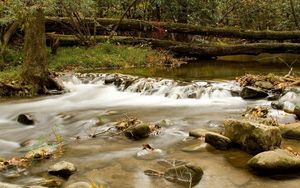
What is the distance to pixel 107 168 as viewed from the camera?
6496 mm

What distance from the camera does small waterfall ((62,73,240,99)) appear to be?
482 inches

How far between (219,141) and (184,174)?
5.11ft

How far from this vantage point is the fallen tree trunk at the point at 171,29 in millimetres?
21078

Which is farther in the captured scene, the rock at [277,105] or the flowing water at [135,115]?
the rock at [277,105]

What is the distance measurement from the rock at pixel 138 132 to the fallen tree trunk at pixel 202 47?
13329mm

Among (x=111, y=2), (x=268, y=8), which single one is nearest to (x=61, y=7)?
(x=111, y=2)

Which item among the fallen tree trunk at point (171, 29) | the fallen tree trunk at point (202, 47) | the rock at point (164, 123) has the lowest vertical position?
the rock at point (164, 123)

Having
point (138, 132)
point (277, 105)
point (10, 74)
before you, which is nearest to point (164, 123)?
point (138, 132)

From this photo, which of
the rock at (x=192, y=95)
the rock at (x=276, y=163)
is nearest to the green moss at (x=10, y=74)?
the rock at (x=192, y=95)

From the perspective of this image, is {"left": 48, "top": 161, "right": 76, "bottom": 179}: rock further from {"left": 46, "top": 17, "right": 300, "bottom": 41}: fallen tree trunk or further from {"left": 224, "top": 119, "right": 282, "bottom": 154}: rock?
{"left": 46, "top": 17, "right": 300, "bottom": 41}: fallen tree trunk

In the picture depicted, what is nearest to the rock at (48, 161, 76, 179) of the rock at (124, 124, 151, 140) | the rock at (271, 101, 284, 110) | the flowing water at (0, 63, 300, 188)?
the flowing water at (0, 63, 300, 188)

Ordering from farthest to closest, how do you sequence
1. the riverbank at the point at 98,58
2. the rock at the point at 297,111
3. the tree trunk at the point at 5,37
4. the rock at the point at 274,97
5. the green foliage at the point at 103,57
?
the green foliage at the point at 103,57 < the riverbank at the point at 98,58 < the tree trunk at the point at 5,37 < the rock at the point at 274,97 < the rock at the point at 297,111

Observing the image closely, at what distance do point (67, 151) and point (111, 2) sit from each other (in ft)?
60.1

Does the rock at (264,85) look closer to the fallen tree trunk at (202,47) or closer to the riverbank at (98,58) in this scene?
the riverbank at (98,58)
